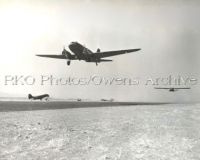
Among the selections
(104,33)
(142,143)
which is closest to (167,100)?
(142,143)

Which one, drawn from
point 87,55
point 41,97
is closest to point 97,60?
point 87,55

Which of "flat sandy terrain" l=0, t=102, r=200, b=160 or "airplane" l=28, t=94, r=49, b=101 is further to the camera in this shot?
"airplane" l=28, t=94, r=49, b=101

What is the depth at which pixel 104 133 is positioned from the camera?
335cm

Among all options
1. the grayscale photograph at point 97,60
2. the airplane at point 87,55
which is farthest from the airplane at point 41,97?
the airplane at point 87,55

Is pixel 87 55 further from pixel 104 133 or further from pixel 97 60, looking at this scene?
pixel 104 133

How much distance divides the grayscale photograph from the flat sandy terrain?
1 cm

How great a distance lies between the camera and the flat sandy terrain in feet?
10.7

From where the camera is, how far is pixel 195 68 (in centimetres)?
355

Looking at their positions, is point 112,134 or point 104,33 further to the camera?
point 104,33

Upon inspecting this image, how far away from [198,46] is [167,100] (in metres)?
0.54

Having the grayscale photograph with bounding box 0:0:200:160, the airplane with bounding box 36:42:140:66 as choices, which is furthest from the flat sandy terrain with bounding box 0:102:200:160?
the airplane with bounding box 36:42:140:66

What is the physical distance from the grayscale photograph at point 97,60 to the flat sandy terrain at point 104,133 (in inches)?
0.5

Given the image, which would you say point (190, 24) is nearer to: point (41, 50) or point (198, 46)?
point (198, 46)

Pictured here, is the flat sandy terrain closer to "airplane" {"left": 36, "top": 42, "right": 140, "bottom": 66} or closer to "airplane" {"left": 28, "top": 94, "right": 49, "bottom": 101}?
"airplane" {"left": 28, "top": 94, "right": 49, "bottom": 101}
